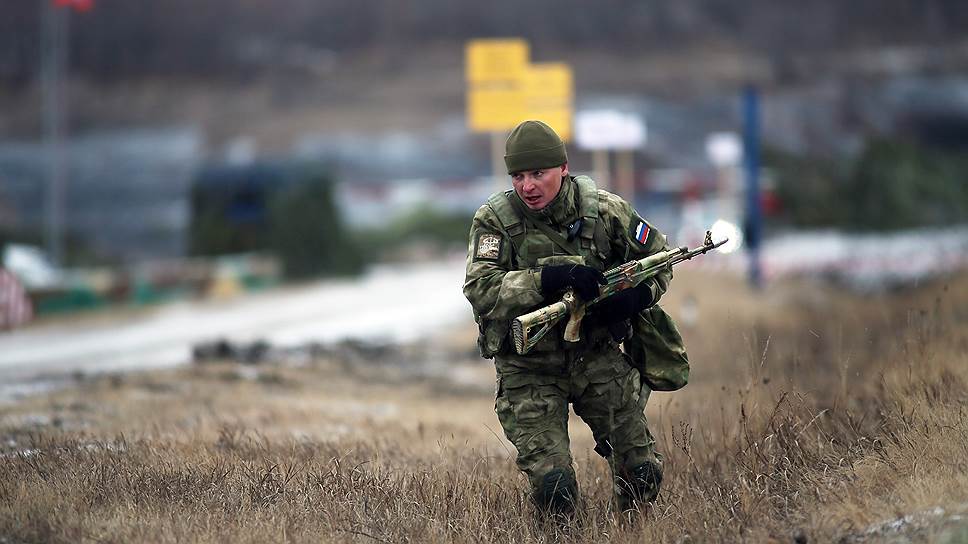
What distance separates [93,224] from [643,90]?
48.7 metres

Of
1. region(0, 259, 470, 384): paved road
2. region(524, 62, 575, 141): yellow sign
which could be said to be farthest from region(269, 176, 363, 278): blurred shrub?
region(524, 62, 575, 141): yellow sign

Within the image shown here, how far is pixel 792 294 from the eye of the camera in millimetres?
23891

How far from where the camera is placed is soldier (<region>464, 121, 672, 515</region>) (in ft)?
17.8

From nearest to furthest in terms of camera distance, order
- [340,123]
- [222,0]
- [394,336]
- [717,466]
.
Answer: [717,466]
[394,336]
[222,0]
[340,123]

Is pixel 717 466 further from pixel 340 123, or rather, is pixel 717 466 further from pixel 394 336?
pixel 340 123

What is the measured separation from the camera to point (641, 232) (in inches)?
221

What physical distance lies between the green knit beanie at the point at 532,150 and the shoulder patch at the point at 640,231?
0.46 m

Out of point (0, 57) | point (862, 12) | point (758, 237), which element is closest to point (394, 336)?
point (758, 237)

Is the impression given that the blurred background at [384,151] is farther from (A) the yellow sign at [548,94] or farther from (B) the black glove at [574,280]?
(B) the black glove at [574,280]

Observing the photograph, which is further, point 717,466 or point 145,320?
point 145,320

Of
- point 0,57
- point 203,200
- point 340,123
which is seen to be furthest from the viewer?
point 340,123

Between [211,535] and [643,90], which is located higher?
[211,535]

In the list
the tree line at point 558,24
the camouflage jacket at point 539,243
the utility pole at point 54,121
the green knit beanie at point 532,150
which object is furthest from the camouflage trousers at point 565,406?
the tree line at point 558,24

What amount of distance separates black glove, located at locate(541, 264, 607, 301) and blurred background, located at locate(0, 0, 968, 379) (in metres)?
0.82
